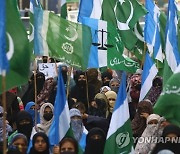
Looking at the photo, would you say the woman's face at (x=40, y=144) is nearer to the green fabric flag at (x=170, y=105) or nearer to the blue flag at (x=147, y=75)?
the green fabric flag at (x=170, y=105)

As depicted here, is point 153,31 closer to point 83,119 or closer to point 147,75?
point 147,75

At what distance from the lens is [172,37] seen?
38.9 ft

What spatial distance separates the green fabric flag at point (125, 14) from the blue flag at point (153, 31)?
185mm

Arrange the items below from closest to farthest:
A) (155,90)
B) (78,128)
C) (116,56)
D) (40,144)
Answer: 1. (40,144)
2. (78,128)
3. (155,90)
4. (116,56)

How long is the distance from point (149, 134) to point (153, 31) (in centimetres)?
409

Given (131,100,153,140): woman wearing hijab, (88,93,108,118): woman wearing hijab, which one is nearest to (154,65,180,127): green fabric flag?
(131,100,153,140): woman wearing hijab

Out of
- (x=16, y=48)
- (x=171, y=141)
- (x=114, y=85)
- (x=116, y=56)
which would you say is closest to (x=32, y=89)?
(x=114, y=85)

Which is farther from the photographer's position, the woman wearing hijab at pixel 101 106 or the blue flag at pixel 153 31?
the blue flag at pixel 153 31

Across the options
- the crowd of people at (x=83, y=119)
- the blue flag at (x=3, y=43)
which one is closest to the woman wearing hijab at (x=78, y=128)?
the crowd of people at (x=83, y=119)

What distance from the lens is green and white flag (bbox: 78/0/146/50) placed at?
1354 centimetres

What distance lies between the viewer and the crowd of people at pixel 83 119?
9.35 meters

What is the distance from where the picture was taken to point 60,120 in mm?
10102

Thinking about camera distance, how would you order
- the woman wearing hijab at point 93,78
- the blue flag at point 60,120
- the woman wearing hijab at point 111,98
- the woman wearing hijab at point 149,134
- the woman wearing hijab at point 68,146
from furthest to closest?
1. the woman wearing hijab at point 93,78
2. the woman wearing hijab at point 111,98
3. the blue flag at point 60,120
4. the woman wearing hijab at point 149,134
5. the woman wearing hijab at point 68,146

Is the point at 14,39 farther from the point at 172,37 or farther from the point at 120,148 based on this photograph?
the point at 172,37
